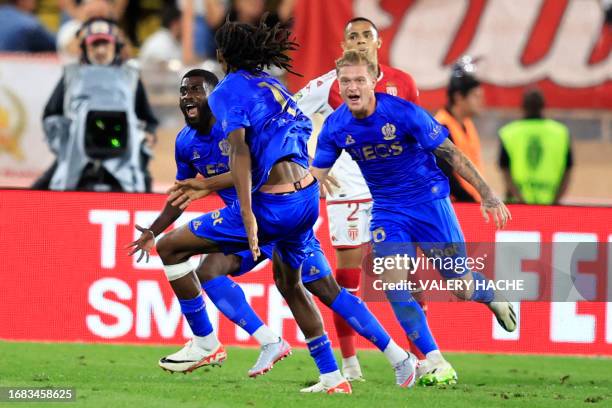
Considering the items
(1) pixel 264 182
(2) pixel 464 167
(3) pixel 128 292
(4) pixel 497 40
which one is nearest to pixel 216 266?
(1) pixel 264 182

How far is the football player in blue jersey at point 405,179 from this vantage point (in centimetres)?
938

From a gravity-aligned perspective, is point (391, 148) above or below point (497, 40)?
below

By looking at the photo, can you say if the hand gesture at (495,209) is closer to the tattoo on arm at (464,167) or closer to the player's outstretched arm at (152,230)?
the tattoo on arm at (464,167)

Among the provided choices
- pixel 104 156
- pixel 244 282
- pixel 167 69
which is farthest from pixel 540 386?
pixel 167 69

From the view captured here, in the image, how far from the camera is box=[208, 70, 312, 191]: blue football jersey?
8.57 meters

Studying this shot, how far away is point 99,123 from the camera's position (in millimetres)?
13594

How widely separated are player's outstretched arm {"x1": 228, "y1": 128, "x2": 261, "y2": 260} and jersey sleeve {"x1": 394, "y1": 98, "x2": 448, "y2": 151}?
1.29 meters

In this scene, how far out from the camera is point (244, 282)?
1161 cm

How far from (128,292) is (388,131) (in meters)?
3.05

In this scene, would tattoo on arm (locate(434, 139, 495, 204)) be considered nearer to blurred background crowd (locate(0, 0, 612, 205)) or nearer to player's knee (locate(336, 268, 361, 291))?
player's knee (locate(336, 268, 361, 291))

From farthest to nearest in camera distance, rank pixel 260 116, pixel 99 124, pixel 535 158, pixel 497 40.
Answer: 1. pixel 497 40
2. pixel 535 158
3. pixel 99 124
4. pixel 260 116

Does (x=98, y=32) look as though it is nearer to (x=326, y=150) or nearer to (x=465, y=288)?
(x=326, y=150)

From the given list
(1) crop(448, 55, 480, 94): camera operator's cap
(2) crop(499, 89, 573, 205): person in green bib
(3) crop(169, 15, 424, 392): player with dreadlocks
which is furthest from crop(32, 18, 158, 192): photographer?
(3) crop(169, 15, 424, 392): player with dreadlocks

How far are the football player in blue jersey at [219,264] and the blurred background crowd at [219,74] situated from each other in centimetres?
410
